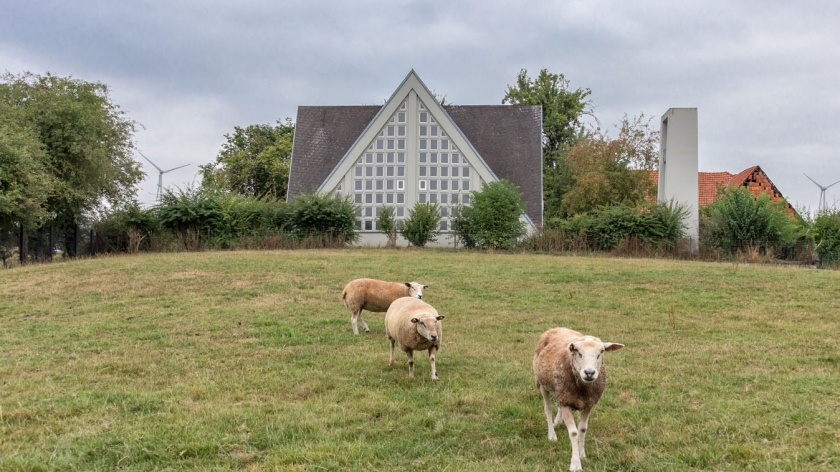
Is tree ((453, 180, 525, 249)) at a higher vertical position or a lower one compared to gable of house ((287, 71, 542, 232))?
lower

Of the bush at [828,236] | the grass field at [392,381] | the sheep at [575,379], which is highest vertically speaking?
the bush at [828,236]

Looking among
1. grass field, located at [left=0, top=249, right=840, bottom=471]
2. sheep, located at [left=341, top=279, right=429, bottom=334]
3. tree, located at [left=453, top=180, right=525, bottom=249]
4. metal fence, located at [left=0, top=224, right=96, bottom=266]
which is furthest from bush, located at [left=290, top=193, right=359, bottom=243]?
sheep, located at [left=341, top=279, right=429, bottom=334]

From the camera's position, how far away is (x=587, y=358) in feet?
17.5

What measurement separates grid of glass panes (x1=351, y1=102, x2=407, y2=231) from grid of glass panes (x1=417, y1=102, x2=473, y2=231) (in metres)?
1.18

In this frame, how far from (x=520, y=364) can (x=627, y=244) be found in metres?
A: 23.3

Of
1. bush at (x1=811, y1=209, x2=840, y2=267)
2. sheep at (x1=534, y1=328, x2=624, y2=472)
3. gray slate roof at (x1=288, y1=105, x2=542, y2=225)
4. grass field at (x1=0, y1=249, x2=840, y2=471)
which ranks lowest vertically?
grass field at (x1=0, y1=249, x2=840, y2=471)

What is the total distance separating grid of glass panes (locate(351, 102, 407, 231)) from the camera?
41562mm

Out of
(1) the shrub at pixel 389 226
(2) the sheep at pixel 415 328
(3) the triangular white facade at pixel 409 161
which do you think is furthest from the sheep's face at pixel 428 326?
(3) the triangular white facade at pixel 409 161

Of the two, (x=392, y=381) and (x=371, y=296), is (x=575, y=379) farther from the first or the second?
(x=371, y=296)

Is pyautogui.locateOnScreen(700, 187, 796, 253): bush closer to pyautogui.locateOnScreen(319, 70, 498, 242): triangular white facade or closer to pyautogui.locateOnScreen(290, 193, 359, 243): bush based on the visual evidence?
pyautogui.locateOnScreen(319, 70, 498, 242): triangular white facade

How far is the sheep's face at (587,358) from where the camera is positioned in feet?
17.1

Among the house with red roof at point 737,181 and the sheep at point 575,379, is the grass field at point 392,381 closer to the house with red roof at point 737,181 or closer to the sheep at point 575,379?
the sheep at point 575,379

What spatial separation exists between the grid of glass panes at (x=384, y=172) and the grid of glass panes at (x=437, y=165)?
3.87 feet

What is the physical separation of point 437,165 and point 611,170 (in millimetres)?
12686
